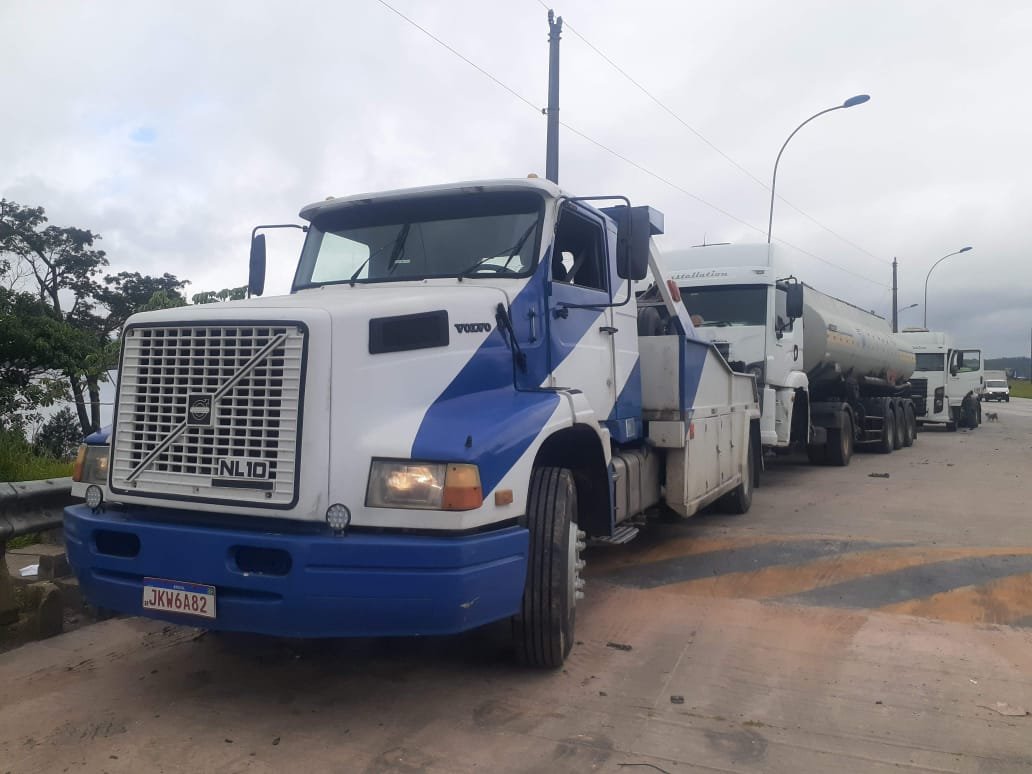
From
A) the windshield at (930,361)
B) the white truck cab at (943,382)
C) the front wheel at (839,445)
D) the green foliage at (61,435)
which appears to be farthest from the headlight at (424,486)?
the windshield at (930,361)

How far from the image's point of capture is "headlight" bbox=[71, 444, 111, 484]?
13.9 ft

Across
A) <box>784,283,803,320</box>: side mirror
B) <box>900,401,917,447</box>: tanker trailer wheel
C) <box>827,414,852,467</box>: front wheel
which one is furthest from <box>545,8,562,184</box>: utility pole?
<box>900,401,917,447</box>: tanker trailer wheel

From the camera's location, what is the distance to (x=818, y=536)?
25.8 feet

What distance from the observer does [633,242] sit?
496 cm

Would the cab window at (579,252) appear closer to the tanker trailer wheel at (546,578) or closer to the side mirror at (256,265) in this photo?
the tanker trailer wheel at (546,578)

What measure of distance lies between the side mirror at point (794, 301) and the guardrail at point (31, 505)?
9155 mm

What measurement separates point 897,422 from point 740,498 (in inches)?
419

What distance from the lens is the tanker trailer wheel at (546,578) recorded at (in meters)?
4.34

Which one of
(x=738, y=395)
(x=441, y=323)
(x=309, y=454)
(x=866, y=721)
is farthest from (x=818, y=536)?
(x=309, y=454)

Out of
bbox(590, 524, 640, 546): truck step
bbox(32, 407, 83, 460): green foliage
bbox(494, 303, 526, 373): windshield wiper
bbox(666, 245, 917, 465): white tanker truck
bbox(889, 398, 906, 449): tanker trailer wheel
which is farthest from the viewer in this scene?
bbox(889, 398, 906, 449): tanker trailer wheel

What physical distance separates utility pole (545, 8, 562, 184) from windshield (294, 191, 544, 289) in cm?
705

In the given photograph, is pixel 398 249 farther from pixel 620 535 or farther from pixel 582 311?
pixel 620 535

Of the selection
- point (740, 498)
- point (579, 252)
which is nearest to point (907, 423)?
point (740, 498)

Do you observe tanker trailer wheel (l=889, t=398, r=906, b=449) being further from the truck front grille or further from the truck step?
the truck front grille
